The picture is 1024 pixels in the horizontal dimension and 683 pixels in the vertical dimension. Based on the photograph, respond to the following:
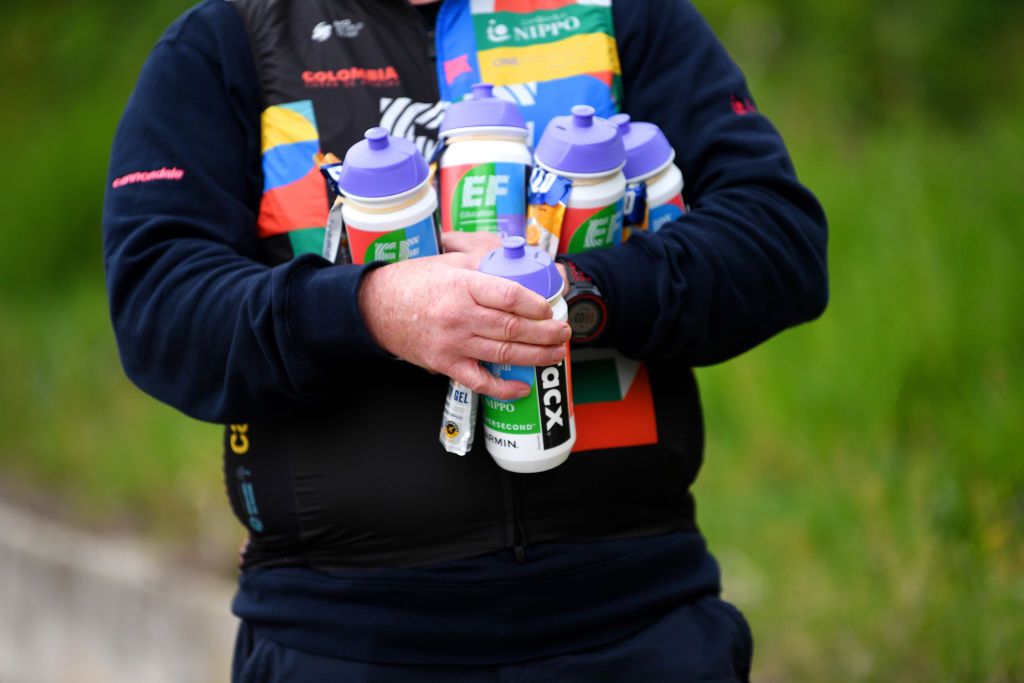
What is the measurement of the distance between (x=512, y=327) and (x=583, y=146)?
0.33 m

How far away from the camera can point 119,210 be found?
1776 millimetres

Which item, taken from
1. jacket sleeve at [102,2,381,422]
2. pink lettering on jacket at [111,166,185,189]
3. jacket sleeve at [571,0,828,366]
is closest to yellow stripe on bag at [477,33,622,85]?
jacket sleeve at [571,0,828,366]

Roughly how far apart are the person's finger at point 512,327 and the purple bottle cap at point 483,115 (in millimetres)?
360

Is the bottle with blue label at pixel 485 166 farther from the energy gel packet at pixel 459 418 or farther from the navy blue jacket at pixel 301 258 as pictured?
the energy gel packet at pixel 459 418

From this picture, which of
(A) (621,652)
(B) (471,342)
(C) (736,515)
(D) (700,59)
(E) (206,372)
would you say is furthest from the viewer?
(C) (736,515)

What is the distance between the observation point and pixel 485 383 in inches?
62.2

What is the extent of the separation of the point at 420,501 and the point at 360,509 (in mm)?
97

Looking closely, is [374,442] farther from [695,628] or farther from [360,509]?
[695,628]

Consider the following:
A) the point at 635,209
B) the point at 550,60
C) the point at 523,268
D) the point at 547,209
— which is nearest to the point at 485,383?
the point at 523,268

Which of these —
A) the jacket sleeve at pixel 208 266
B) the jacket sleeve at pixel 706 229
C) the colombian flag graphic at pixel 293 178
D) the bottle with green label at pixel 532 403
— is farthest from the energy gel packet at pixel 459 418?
the colombian flag graphic at pixel 293 178

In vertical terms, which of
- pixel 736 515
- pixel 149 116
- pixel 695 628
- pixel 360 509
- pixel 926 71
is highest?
pixel 149 116

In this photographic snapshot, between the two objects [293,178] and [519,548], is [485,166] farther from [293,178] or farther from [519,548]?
[519,548]

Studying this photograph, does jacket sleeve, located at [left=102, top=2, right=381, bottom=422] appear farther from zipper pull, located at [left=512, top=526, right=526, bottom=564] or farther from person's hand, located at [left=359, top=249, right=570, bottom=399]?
zipper pull, located at [left=512, top=526, right=526, bottom=564]

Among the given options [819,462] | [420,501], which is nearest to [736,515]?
[819,462]
